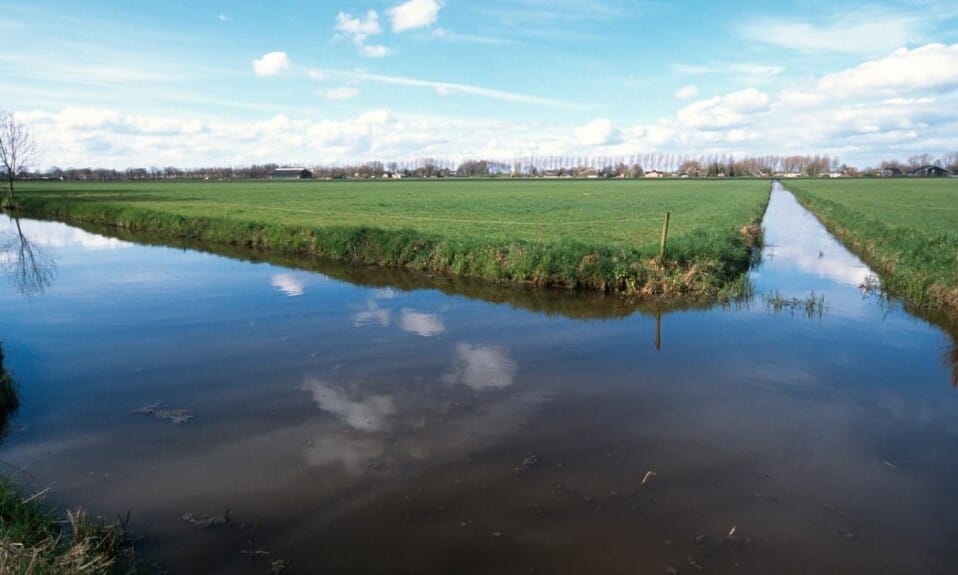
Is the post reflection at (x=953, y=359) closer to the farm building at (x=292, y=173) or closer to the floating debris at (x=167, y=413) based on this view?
the floating debris at (x=167, y=413)

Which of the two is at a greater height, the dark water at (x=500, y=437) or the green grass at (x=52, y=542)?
the green grass at (x=52, y=542)

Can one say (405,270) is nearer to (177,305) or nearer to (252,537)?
(177,305)

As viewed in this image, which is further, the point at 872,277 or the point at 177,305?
the point at 872,277

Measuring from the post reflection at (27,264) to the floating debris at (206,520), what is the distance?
15157 millimetres

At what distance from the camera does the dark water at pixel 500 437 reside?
5473 mm

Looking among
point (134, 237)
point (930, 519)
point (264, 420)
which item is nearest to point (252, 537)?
point (264, 420)

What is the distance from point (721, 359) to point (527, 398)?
4309 millimetres

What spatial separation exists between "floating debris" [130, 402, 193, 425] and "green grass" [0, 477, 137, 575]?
2159 millimetres

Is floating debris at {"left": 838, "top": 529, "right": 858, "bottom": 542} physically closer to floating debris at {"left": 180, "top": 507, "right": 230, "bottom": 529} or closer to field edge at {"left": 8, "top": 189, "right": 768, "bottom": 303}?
floating debris at {"left": 180, "top": 507, "right": 230, "bottom": 529}

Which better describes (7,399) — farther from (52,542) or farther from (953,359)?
(953,359)

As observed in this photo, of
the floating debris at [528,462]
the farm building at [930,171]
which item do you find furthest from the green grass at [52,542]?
the farm building at [930,171]

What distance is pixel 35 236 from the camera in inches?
1261

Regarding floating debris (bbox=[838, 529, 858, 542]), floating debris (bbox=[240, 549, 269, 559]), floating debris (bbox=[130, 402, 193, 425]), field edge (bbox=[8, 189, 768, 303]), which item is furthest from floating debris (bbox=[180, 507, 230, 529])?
field edge (bbox=[8, 189, 768, 303])

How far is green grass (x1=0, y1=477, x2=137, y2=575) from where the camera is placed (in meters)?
4.07
